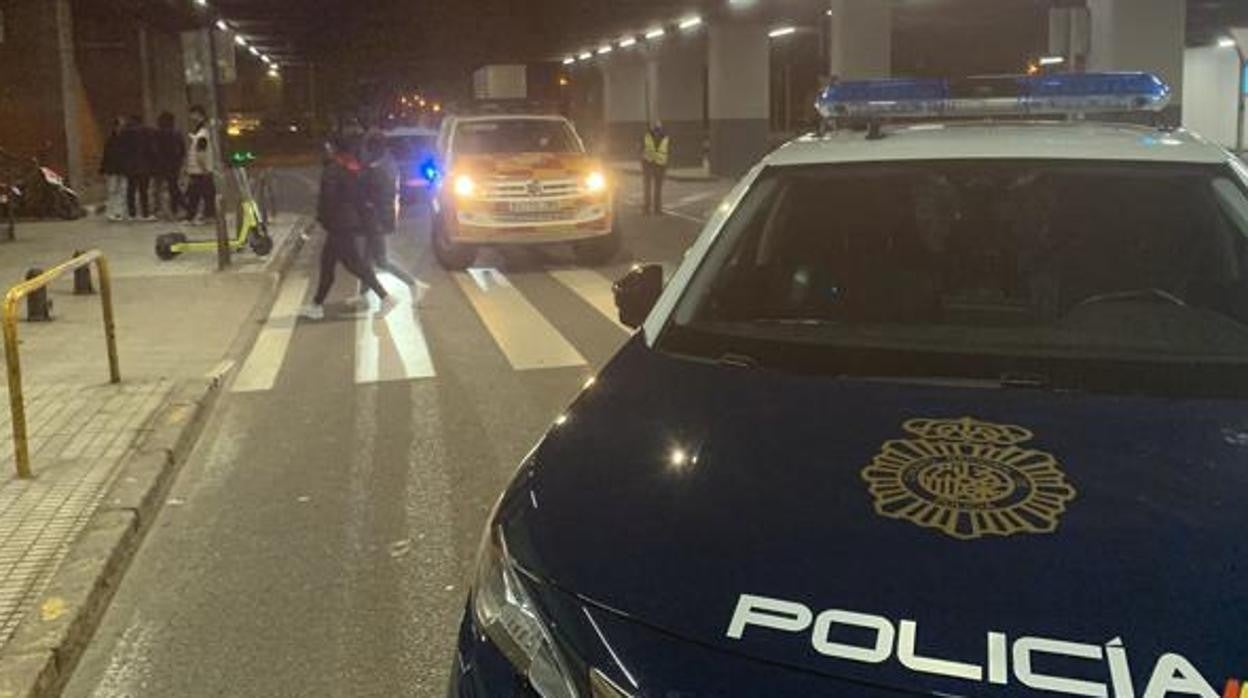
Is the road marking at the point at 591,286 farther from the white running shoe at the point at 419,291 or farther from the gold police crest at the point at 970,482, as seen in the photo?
the gold police crest at the point at 970,482

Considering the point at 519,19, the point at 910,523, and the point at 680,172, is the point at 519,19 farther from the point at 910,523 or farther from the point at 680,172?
the point at 910,523

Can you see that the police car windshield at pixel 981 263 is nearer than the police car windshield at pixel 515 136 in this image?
Yes

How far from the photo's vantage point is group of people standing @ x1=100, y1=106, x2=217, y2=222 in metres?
20.9

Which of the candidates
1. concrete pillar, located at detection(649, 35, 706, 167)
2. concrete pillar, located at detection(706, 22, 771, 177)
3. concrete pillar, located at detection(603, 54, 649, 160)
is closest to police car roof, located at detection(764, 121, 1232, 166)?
concrete pillar, located at detection(706, 22, 771, 177)

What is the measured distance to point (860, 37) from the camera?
84.9ft

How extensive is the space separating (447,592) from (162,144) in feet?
61.7

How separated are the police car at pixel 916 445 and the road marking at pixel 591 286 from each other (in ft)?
25.1

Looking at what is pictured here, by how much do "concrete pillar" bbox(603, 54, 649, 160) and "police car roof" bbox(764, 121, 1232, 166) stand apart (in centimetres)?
4328

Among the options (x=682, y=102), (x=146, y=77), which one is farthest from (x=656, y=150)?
(x=682, y=102)

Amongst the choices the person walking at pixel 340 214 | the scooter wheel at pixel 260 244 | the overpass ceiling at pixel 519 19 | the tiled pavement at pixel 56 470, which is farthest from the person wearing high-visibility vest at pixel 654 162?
the tiled pavement at pixel 56 470

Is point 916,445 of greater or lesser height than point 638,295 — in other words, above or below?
below

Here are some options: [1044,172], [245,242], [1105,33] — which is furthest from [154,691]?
[1105,33]

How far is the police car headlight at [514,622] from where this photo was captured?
91.4 inches

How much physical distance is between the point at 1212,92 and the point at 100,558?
51.0 m
